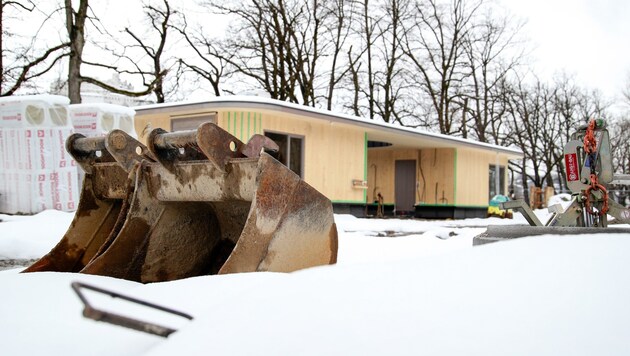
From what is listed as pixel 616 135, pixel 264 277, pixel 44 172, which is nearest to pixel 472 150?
pixel 44 172

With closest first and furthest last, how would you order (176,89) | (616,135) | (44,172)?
(44,172) → (176,89) → (616,135)

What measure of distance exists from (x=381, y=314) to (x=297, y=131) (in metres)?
13.1

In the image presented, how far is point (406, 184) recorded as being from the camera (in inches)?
821

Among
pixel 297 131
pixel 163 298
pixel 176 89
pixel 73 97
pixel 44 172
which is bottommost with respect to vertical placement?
pixel 163 298

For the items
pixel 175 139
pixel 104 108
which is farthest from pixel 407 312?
pixel 104 108

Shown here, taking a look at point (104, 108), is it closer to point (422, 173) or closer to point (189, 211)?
point (189, 211)

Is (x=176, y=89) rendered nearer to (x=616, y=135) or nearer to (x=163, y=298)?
(x=163, y=298)

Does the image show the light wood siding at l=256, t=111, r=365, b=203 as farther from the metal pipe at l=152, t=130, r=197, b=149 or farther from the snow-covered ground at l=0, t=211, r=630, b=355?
the snow-covered ground at l=0, t=211, r=630, b=355

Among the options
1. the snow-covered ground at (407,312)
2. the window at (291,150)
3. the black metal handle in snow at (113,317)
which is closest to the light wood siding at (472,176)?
the window at (291,150)

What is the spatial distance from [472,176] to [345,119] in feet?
24.5

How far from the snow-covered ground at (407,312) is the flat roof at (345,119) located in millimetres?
10742

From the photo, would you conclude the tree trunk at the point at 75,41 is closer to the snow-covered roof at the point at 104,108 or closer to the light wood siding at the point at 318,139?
the light wood siding at the point at 318,139

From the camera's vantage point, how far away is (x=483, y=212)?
21.4 m

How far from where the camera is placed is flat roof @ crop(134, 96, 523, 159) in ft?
43.3
